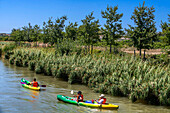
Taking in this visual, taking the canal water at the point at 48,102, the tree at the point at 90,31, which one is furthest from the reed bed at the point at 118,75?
the tree at the point at 90,31

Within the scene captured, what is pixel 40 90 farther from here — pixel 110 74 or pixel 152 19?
pixel 152 19

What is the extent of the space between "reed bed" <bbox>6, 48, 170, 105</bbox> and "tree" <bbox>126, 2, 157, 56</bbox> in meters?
7.49

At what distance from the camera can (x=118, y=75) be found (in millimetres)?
17266

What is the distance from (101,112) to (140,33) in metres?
16.0

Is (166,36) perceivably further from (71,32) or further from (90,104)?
(71,32)

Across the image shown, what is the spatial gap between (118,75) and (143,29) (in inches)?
463

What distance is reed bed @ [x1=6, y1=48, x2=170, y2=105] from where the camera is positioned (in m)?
14.4

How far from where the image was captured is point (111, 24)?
32.2 m

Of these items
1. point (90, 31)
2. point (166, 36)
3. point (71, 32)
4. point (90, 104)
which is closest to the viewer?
point (90, 104)

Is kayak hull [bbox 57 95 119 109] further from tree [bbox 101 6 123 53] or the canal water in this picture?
tree [bbox 101 6 123 53]

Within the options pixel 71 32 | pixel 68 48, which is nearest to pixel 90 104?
pixel 68 48

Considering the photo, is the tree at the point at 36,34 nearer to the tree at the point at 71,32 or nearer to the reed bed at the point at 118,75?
the tree at the point at 71,32

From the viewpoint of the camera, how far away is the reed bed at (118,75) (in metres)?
14.4

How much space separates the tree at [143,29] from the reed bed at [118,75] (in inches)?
295
